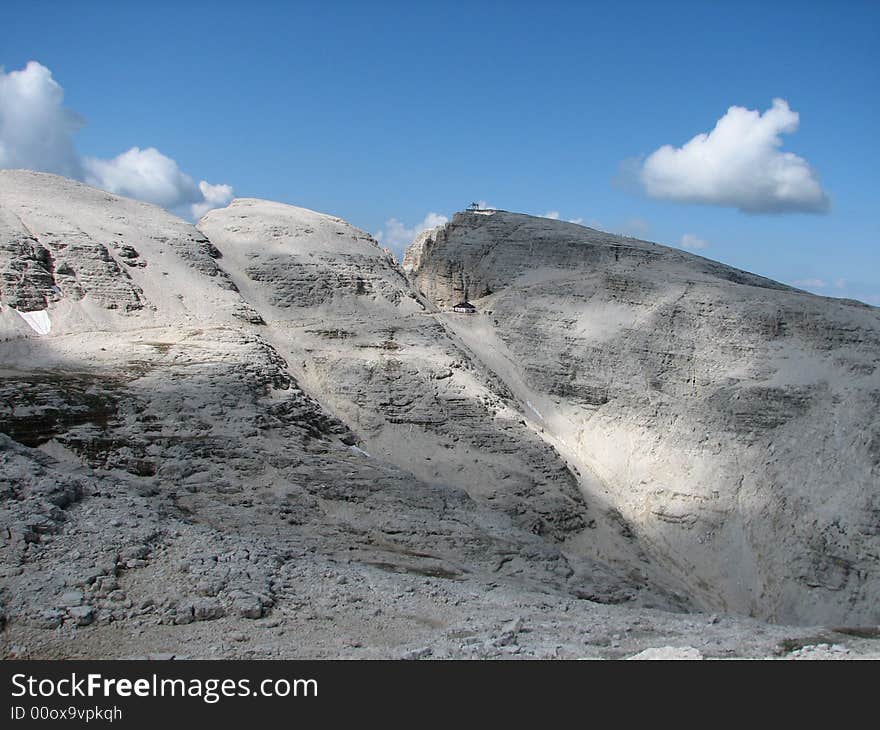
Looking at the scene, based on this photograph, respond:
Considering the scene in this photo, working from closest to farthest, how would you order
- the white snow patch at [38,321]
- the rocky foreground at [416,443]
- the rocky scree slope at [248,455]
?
the rocky scree slope at [248,455]
the rocky foreground at [416,443]
the white snow patch at [38,321]

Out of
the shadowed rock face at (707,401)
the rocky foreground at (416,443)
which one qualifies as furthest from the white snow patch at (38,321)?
the shadowed rock face at (707,401)

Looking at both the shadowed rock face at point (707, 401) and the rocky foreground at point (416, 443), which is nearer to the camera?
the rocky foreground at point (416, 443)

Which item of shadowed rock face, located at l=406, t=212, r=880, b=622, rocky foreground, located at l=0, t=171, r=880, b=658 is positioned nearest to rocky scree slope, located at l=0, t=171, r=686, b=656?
rocky foreground, located at l=0, t=171, r=880, b=658

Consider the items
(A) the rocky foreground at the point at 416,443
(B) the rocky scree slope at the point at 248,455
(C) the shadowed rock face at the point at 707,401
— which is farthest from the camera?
(C) the shadowed rock face at the point at 707,401

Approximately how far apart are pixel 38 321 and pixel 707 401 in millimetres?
24110

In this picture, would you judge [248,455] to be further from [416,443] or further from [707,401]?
[707,401]

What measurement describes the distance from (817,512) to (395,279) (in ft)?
64.2

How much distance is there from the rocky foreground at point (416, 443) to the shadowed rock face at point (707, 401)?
0.37ft

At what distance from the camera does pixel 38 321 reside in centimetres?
2438

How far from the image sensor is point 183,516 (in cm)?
1423

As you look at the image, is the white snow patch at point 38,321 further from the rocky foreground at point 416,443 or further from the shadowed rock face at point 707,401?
the shadowed rock face at point 707,401

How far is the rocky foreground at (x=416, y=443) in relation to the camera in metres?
10.2

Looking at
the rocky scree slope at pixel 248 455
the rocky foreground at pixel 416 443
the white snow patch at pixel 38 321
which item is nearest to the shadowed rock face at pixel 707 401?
the rocky foreground at pixel 416 443
